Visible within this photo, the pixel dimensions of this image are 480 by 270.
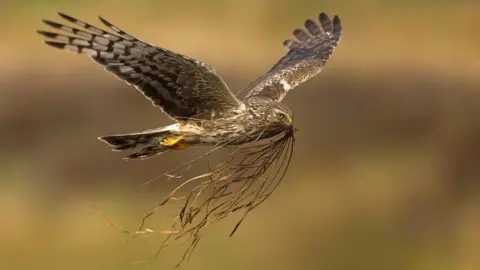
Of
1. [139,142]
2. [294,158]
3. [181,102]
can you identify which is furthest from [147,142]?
[294,158]

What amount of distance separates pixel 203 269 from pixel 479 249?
2579 millimetres

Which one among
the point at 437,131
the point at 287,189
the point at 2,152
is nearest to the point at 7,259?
the point at 2,152

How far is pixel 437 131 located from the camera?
1316 centimetres

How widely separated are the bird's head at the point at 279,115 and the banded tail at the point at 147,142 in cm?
51

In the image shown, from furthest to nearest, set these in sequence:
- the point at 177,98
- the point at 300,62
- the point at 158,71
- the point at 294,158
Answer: the point at 294,158
the point at 300,62
the point at 177,98
the point at 158,71

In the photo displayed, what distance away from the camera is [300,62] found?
8.75 m

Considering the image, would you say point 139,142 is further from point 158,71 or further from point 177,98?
point 158,71

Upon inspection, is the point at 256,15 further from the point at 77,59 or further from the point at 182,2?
the point at 77,59

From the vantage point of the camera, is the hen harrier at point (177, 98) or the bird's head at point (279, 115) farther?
the bird's head at point (279, 115)

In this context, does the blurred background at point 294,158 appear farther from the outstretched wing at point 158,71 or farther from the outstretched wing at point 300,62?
the outstretched wing at point 158,71

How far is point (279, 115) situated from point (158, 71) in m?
0.73

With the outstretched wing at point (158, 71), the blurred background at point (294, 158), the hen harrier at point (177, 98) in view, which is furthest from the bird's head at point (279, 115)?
the blurred background at point (294, 158)

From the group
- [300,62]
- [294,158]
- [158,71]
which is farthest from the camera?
[294,158]

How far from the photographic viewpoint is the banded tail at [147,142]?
23.2 feet
